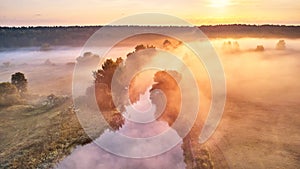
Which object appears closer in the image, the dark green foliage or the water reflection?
the water reflection

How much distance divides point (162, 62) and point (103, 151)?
235 feet

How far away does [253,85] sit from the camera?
86.4 metres

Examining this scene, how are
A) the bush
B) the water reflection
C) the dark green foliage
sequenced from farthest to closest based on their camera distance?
the dark green foliage → the bush → the water reflection

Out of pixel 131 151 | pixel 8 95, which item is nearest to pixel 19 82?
pixel 8 95

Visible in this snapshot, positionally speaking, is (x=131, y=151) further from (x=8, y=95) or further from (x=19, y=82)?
(x=19, y=82)

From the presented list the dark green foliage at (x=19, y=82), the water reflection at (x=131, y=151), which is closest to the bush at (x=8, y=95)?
the dark green foliage at (x=19, y=82)

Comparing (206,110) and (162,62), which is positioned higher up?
(162,62)

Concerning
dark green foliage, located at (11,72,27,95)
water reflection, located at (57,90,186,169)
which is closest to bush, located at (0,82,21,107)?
dark green foliage, located at (11,72,27,95)

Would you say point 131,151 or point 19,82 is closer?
point 131,151

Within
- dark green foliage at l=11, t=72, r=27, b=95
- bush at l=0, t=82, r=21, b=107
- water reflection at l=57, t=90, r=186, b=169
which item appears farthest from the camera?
dark green foliage at l=11, t=72, r=27, b=95

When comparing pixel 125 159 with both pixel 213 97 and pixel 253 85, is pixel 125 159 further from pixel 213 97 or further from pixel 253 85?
pixel 253 85

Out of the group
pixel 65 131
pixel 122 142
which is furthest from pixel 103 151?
pixel 65 131

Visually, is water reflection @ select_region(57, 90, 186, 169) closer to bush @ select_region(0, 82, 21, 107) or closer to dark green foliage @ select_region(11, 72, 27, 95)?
bush @ select_region(0, 82, 21, 107)

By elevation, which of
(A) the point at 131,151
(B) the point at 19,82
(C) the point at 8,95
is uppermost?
(B) the point at 19,82
